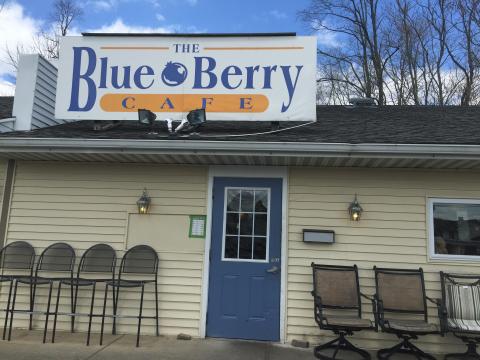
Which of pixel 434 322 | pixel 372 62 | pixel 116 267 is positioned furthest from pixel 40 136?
pixel 372 62

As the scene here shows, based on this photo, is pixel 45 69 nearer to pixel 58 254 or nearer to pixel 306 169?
pixel 58 254

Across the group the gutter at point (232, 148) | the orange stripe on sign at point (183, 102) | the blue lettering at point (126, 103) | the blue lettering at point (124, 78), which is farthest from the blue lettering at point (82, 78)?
the gutter at point (232, 148)

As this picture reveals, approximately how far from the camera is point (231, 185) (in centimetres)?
569

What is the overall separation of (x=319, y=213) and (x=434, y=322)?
1.81 meters

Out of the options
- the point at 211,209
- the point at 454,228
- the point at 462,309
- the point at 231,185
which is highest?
the point at 231,185

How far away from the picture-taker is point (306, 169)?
18.4 ft

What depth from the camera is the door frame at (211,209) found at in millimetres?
5410

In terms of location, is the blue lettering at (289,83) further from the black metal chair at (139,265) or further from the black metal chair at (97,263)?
the black metal chair at (97,263)

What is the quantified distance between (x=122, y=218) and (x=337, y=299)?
283 cm

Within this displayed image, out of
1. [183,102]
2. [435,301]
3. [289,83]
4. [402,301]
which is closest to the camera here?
[435,301]

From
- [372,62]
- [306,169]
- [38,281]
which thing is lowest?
[38,281]

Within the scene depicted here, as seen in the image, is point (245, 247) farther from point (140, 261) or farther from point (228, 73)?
point (228, 73)

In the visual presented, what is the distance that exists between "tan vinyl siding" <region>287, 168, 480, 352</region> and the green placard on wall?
1073 millimetres

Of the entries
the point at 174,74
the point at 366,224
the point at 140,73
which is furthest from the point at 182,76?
the point at 366,224
